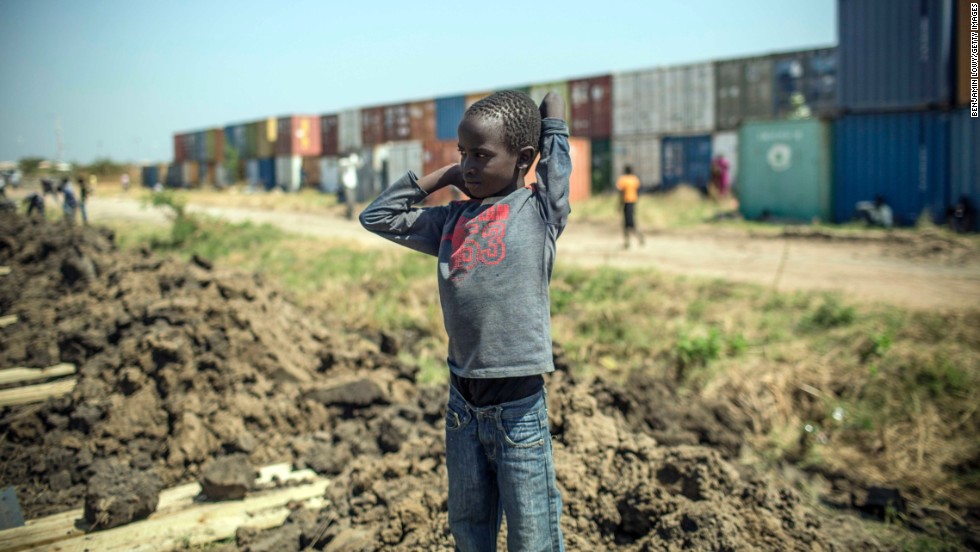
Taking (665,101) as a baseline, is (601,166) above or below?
below

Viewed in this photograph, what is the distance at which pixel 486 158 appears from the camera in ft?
7.42

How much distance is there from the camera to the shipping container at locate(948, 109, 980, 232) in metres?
14.2

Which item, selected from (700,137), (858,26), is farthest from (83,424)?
(700,137)

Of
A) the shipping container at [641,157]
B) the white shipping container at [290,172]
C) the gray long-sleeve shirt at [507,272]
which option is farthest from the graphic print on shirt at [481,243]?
the white shipping container at [290,172]

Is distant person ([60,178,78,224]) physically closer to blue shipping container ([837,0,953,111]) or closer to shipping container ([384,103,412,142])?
blue shipping container ([837,0,953,111])

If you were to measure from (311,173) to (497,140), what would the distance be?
4215 cm

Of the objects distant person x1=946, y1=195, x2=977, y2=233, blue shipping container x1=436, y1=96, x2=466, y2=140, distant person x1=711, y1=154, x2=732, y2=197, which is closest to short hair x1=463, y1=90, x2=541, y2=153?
distant person x1=946, y1=195, x2=977, y2=233

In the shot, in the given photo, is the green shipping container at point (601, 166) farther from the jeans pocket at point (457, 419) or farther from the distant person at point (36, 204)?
the jeans pocket at point (457, 419)

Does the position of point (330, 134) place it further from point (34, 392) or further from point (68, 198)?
point (34, 392)

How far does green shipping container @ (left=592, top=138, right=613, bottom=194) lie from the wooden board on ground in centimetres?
2442

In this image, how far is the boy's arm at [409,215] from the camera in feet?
8.19

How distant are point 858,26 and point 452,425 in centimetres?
1788

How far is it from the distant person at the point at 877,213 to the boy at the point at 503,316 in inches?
616

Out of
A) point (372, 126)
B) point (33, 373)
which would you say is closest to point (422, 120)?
point (372, 126)
